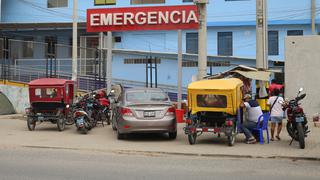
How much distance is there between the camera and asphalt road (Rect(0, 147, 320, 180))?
9.98 m

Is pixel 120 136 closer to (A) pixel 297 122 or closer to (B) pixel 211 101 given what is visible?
(B) pixel 211 101

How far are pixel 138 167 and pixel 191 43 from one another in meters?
23.2

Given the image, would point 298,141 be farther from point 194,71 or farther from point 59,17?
point 59,17

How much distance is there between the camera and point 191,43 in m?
33.7

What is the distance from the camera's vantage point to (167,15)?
815 inches

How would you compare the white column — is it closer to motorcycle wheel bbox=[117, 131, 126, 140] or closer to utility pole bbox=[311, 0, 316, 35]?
motorcycle wheel bbox=[117, 131, 126, 140]

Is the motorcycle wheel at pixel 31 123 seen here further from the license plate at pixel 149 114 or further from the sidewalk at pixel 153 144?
the license plate at pixel 149 114

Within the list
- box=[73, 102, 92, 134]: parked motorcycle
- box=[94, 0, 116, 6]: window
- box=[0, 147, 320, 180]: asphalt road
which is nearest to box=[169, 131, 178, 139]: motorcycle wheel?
box=[0, 147, 320, 180]: asphalt road

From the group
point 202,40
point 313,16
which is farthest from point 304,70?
point 313,16

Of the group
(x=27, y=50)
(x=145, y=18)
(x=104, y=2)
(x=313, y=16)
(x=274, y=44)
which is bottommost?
(x=27, y=50)

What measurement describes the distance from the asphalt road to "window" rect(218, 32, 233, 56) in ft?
68.3

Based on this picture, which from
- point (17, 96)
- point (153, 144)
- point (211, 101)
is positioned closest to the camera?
point (211, 101)

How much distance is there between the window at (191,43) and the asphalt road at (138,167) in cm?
2058

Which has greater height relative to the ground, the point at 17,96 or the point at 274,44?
the point at 274,44
